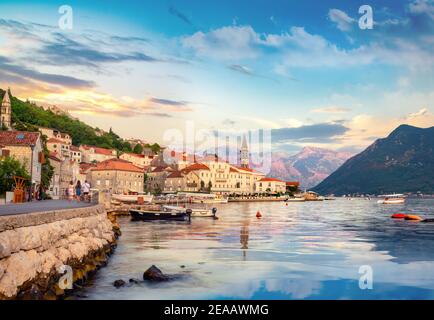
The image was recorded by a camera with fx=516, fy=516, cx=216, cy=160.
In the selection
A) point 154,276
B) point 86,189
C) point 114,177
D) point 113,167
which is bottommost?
point 154,276

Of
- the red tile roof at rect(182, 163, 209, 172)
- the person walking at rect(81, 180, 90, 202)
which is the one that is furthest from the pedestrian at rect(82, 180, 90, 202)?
the red tile roof at rect(182, 163, 209, 172)

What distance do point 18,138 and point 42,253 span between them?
50281mm

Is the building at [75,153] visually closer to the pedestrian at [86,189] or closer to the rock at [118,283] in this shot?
the pedestrian at [86,189]

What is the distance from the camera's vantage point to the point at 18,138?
6291 cm

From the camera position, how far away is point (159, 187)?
190750mm

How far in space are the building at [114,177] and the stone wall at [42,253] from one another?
389 feet

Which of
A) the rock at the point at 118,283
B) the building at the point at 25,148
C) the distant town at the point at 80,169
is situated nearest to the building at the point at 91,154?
the distant town at the point at 80,169

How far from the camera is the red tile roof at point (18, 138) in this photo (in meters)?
61.8

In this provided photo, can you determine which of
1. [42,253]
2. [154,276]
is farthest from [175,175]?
[42,253]

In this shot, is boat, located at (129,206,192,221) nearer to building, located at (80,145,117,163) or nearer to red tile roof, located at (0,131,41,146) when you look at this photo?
red tile roof, located at (0,131,41,146)

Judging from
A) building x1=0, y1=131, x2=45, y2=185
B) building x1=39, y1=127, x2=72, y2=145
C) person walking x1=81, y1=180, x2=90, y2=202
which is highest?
building x1=39, y1=127, x2=72, y2=145

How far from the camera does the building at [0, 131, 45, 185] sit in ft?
200

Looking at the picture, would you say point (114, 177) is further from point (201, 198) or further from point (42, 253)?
point (42, 253)
